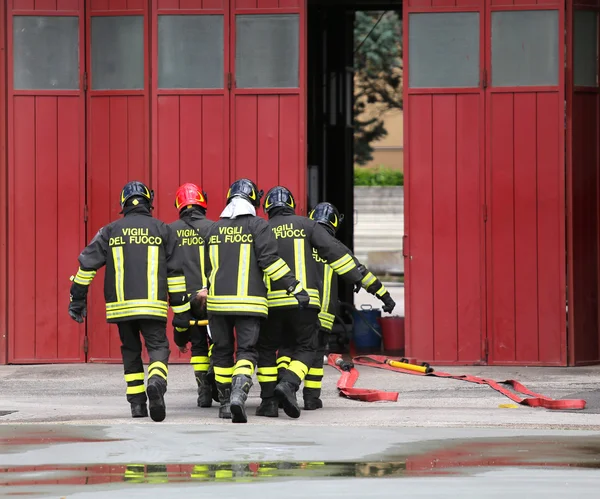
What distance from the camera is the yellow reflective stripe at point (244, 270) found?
10773 mm

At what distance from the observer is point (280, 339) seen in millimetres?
11320

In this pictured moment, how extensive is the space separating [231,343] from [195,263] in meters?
1.26

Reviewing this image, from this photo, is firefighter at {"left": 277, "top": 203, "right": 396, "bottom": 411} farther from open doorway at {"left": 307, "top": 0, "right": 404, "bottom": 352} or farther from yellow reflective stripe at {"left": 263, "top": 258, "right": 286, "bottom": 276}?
open doorway at {"left": 307, "top": 0, "right": 404, "bottom": 352}

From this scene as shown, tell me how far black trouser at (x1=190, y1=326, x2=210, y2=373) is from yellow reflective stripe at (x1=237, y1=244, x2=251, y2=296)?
1.15 metres

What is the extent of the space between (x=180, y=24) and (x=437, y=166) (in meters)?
3.27

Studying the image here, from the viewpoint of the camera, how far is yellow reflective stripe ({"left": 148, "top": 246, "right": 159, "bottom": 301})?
10.9m

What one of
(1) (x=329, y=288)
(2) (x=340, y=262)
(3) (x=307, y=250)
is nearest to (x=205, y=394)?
(1) (x=329, y=288)

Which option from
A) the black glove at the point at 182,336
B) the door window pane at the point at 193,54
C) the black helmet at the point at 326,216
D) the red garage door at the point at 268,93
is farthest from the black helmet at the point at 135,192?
the door window pane at the point at 193,54

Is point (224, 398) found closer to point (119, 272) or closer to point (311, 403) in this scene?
point (311, 403)

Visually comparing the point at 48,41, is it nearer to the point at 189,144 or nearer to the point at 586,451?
the point at 189,144

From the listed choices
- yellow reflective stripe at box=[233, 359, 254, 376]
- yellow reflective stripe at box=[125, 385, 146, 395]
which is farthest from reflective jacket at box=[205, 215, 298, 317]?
yellow reflective stripe at box=[125, 385, 146, 395]

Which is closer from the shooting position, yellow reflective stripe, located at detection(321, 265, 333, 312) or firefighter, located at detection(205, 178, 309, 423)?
firefighter, located at detection(205, 178, 309, 423)

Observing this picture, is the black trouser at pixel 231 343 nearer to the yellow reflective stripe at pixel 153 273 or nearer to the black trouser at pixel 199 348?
the yellow reflective stripe at pixel 153 273

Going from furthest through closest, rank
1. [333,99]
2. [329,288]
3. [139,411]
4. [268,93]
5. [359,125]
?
1. [359,125]
2. [333,99]
3. [268,93]
4. [329,288]
5. [139,411]
